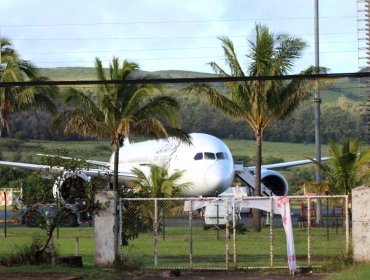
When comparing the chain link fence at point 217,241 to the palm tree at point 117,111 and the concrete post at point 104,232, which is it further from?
the palm tree at point 117,111

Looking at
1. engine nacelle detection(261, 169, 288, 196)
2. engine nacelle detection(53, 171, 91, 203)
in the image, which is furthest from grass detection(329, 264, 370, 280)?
engine nacelle detection(261, 169, 288, 196)

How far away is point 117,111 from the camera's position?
3042cm

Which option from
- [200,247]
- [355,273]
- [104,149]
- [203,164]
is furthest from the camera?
[104,149]

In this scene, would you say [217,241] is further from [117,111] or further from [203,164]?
[203,164]

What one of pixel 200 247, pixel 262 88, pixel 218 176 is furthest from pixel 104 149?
pixel 200 247

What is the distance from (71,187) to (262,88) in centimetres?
1492

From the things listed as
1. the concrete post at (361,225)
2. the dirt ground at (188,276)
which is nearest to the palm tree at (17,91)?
the dirt ground at (188,276)

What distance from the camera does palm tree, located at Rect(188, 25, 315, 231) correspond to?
34375 mm

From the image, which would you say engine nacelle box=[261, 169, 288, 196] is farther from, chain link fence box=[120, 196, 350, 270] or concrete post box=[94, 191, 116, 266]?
A: concrete post box=[94, 191, 116, 266]

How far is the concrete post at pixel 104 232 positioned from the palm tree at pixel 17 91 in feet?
39.5

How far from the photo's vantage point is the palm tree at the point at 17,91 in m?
32.3

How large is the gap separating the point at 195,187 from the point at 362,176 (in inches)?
504

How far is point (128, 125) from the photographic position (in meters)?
30.0

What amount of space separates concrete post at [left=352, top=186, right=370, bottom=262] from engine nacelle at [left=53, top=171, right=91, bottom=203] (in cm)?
650
